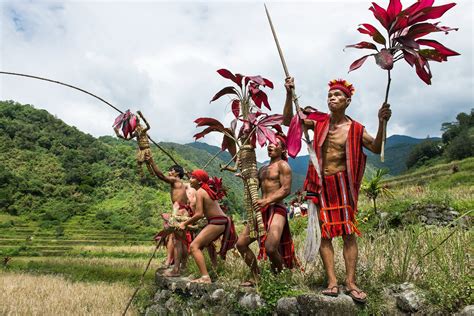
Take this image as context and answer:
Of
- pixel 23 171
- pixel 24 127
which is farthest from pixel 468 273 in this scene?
pixel 24 127

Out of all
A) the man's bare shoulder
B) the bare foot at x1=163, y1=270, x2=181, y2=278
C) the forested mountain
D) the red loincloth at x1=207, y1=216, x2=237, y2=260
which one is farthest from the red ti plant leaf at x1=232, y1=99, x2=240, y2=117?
the forested mountain

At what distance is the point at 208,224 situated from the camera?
180 inches

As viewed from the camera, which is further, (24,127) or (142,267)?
(24,127)

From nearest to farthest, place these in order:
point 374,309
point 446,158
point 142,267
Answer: point 374,309 < point 142,267 < point 446,158

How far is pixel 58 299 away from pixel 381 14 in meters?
6.46

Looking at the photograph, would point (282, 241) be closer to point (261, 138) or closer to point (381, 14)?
point (261, 138)

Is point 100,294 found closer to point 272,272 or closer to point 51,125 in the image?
point 272,272

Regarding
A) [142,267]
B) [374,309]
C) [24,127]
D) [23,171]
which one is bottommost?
[142,267]

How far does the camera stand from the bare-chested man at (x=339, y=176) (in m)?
3.38

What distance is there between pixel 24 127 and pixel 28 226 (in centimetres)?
2759

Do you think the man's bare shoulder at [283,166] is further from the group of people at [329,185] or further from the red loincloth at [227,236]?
the red loincloth at [227,236]

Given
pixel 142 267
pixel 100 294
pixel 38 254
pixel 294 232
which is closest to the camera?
pixel 100 294

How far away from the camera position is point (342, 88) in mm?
3514

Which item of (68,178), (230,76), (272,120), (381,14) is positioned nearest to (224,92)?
(230,76)
